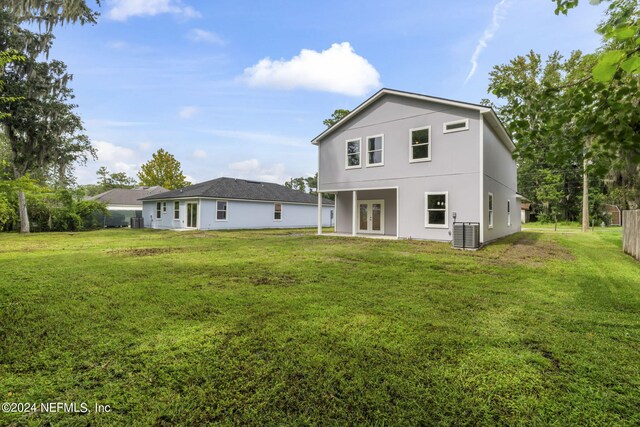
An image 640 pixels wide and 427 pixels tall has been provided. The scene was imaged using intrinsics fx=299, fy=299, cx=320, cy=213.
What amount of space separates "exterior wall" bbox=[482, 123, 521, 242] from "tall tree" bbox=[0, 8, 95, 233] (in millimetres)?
21342

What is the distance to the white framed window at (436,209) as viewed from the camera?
1185 centimetres

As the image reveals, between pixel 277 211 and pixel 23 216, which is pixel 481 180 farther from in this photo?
pixel 23 216

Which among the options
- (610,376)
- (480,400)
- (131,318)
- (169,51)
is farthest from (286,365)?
(169,51)

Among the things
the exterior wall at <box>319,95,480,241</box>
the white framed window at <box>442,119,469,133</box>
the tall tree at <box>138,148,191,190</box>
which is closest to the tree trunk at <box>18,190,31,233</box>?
the exterior wall at <box>319,95,480,241</box>

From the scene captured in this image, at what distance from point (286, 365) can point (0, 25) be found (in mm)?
22554

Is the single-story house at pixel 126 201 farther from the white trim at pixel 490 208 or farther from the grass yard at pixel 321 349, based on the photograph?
the white trim at pixel 490 208

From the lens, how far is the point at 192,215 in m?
20.4

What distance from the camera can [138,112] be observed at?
62.7 feet

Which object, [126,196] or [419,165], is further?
[126,196]

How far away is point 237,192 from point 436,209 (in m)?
14.9

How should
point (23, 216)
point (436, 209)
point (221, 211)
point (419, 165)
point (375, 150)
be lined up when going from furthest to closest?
point (221, 211) → point (23, 216) → point (375, 150) → point (419, 165) → point (436, 209)

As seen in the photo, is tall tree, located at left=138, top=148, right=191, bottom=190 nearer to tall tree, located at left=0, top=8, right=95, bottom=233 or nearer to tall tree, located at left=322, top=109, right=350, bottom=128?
tall tree, located at left=0, top=8, right=95, bottom=233

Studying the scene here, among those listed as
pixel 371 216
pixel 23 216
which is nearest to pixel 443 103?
pixel 371 216

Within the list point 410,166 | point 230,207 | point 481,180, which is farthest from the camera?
point 230,207
